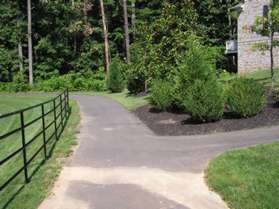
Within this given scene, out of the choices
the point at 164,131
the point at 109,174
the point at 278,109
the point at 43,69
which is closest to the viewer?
the point at 109,174

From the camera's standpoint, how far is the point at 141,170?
7.20m

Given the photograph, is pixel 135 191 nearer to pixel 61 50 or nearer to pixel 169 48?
pixel 169 48

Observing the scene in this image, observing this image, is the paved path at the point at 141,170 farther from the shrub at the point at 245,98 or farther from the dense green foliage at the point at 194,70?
the dense green foliage at the point at 194,70

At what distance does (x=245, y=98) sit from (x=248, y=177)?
19.3 ft

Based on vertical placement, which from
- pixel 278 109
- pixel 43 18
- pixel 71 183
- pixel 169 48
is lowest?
pixel 71 183

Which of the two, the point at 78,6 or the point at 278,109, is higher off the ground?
A: the point at 78,6

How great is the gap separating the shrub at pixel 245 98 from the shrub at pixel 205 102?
43 centimetres

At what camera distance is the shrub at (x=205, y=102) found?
455 inches

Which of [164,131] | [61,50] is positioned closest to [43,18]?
[61,50]

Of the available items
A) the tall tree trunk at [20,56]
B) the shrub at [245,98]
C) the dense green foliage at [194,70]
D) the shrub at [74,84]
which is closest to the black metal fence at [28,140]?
the dense green foliage at [194,70]

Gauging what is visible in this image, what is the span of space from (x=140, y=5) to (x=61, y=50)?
11823 millimetres

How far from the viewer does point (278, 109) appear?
40.2 ft

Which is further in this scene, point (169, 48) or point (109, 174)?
point (169, 48)

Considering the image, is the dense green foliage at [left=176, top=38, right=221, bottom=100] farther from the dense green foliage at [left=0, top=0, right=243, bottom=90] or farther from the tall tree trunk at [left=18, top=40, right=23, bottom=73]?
the tall tree trunk at [left=18, top=40, right=23, bottom=73]
